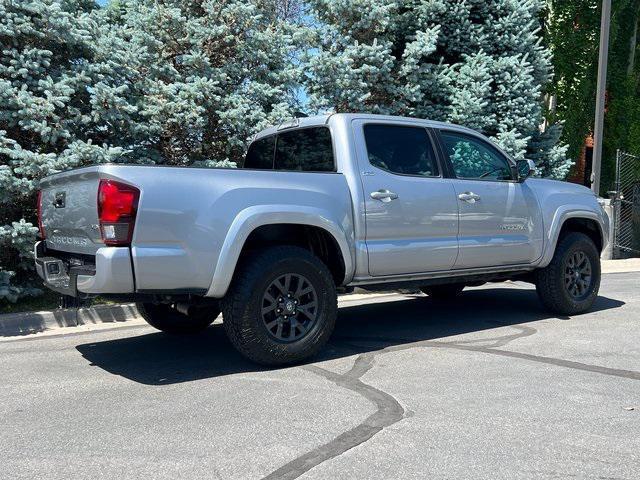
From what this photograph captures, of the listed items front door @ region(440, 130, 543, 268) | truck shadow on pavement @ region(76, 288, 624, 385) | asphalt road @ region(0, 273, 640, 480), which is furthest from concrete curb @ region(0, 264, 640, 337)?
front door @ region(440, 130, 543, 268)

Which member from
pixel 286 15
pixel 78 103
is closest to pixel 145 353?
pixel 78 103

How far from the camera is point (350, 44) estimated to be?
11719 mm

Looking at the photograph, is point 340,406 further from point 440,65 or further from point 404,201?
point 440,65

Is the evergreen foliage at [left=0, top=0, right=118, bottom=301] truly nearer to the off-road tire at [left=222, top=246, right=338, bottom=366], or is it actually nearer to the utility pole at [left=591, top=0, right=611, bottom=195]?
the off-road tire at [left=222, top=246, right=338, bottom=366]

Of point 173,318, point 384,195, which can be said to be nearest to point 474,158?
point 384,195

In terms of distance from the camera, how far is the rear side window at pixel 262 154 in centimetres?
695

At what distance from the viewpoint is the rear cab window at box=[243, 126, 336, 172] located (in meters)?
6.13

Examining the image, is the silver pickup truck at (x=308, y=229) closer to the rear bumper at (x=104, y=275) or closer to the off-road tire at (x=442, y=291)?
the rear bumper at (x=104, y=275)

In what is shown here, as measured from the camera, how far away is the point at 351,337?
6648mm

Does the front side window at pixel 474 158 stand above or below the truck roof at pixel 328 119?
below

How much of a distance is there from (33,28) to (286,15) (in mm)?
16067

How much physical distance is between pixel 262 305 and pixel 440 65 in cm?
817

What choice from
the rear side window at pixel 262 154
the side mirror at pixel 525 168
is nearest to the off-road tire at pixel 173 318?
the rear side window at pixel 262 154

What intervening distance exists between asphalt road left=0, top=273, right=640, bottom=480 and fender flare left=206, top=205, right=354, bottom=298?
0.77m
